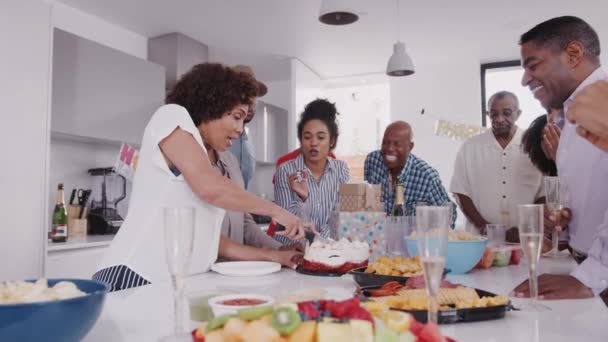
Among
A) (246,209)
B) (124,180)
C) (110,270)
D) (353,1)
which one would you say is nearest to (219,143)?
(246,209)

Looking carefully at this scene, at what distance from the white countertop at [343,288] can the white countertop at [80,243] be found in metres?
1.82

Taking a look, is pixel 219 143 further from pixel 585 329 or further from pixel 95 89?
pixel 95 89

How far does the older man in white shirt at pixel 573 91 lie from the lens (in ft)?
5.36

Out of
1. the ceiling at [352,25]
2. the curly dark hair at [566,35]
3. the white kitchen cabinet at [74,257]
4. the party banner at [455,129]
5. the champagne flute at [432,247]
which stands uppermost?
the ceiling at [352,25]

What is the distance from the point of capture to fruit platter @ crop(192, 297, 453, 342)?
21.2 inches

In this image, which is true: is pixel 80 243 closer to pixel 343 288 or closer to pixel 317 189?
pixel 317 189

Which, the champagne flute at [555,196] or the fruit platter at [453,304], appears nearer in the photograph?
the fruit platter at [453,304]

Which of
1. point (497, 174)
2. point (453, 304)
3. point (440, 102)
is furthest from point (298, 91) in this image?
point (453, 304)

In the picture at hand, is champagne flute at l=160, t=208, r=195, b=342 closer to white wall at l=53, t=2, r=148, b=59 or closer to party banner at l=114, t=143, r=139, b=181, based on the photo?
party banner at l=114, t=143, r=139, b=181

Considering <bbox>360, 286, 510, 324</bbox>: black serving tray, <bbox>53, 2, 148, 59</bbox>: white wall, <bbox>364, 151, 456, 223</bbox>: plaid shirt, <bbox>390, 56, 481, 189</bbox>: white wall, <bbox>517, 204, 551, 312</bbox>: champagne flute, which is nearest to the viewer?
<bbox>360, 286, 510, 324</bbox>: black serving tray

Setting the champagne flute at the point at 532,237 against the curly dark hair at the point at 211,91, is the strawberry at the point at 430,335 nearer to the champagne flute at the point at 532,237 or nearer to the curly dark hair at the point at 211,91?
the champagne flute at the point at 532,237

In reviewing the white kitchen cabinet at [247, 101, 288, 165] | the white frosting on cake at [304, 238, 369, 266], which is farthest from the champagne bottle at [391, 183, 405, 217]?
the white kitchen cabinet at [247, 101, 288, 165]

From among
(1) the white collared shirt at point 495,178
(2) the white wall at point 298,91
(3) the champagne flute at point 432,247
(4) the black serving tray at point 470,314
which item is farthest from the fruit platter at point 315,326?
(2) the white wall at point 298,91

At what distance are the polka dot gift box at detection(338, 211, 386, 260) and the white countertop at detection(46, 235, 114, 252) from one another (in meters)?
1.93
